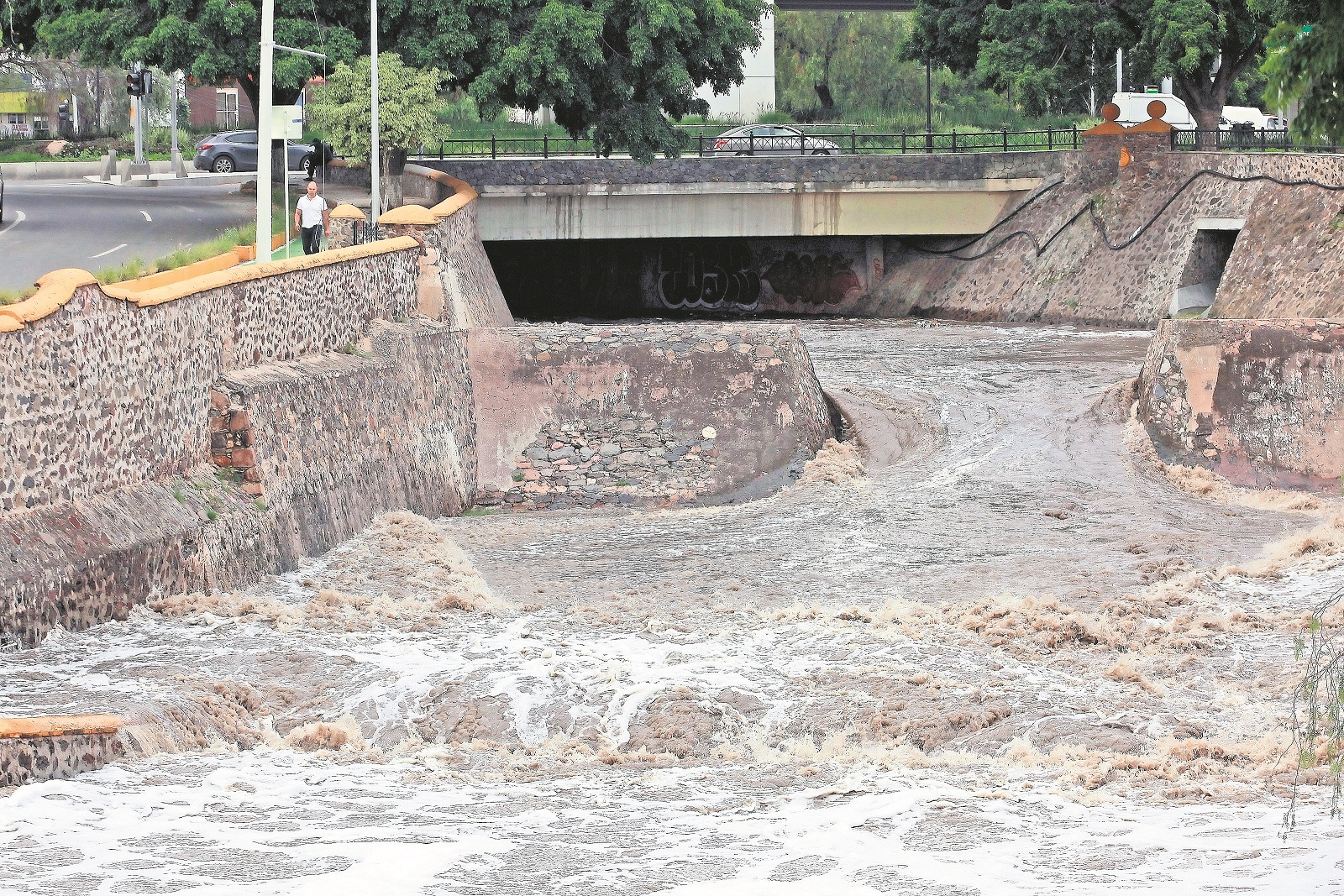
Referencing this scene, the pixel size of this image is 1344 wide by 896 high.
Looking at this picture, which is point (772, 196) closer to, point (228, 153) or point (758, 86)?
point (228, 153)

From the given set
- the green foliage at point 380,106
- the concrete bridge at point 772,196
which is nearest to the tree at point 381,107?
the green foliage at point 380,106

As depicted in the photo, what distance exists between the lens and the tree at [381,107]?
111ft

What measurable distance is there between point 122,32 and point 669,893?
30.3 metres

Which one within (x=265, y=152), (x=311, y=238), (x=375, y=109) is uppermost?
(x=375, y=109)

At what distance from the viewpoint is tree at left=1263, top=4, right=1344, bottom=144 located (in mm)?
7879

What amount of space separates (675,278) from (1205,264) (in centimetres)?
1492

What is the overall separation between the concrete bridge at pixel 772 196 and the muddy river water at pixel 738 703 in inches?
712

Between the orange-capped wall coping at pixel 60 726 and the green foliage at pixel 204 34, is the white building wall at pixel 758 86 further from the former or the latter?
the orange-capped wall coping at pixel 60 726

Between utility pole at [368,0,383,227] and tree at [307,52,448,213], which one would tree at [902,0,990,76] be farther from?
utility pole at [368,0,383,227]

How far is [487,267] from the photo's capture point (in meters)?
33.9

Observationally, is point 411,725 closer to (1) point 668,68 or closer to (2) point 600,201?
(1) point 668,68

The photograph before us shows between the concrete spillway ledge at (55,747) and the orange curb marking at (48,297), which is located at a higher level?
the orange curb marking at (48,297)

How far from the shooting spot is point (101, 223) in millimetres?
34688

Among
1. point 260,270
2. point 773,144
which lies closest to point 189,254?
point 260,270
